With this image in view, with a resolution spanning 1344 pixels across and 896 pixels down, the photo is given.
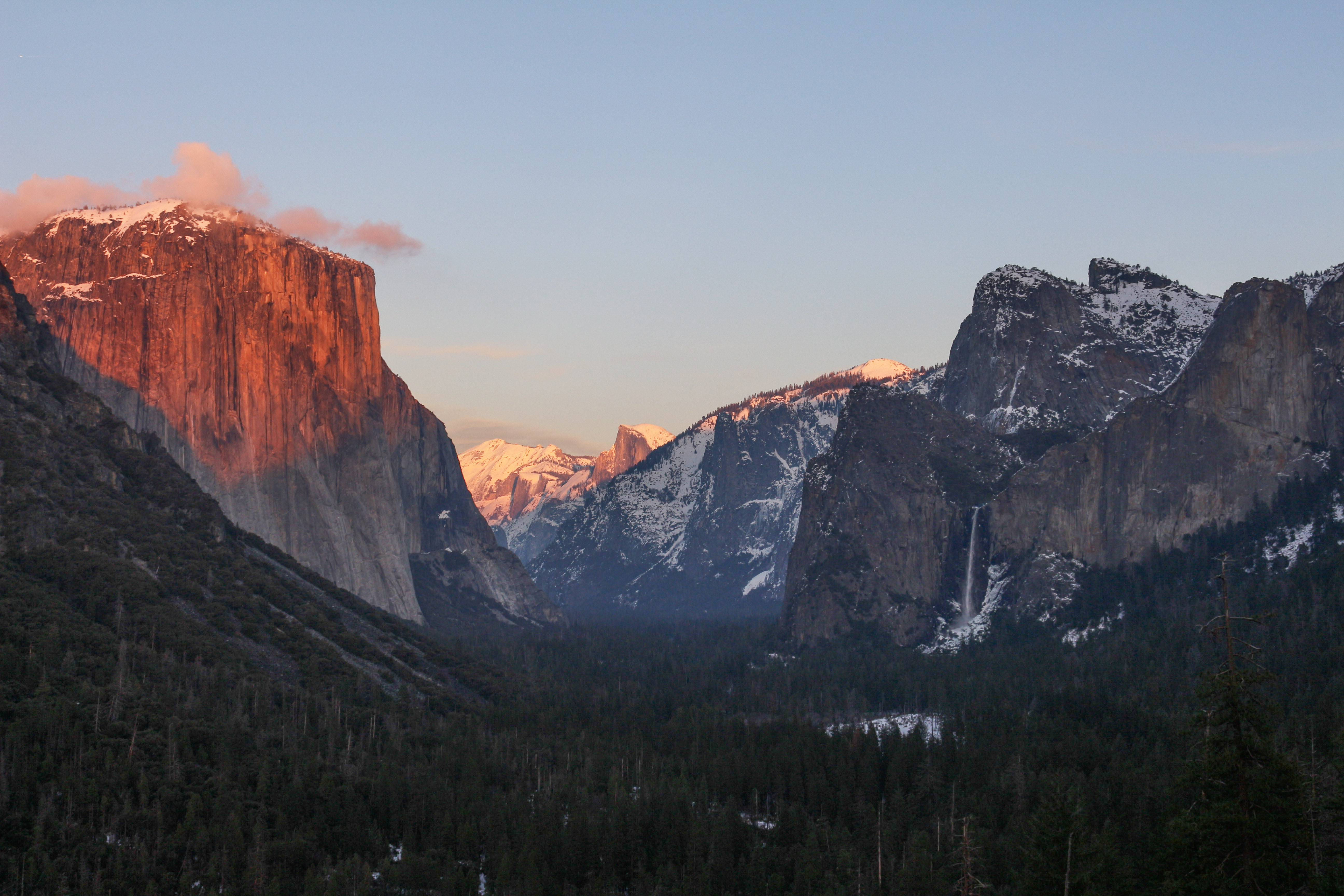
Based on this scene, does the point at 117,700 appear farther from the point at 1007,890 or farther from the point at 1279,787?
the point at 1279,787

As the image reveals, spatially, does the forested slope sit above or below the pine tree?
below

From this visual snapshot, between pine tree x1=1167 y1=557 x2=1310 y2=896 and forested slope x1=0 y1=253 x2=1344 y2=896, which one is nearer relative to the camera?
pine tree x1=1167 y1=557 x2=1310 y2=896

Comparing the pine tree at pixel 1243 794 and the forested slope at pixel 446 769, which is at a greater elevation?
the pine tree at pixel 1243 794

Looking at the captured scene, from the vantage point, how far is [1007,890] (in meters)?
96.6

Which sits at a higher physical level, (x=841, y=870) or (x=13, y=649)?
(x=13, y=649)

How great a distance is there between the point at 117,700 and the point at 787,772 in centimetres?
7089

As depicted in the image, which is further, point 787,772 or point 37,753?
point 787,772

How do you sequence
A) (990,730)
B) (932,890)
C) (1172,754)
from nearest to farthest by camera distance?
1. (932,890)
2. (1172,754)
3. (990,730)

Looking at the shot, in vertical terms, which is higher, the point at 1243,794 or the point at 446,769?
the point at 1243,794

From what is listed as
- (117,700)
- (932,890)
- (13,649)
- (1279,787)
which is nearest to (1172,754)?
(932,890)

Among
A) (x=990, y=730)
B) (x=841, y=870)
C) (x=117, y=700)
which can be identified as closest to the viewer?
→ (x=841, y=870)

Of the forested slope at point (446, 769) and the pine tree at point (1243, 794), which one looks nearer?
the pine tree at point (1243, 794)

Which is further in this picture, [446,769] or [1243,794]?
[446,769]

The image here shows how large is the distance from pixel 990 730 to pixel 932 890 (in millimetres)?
82661
